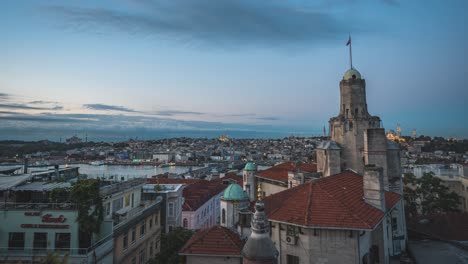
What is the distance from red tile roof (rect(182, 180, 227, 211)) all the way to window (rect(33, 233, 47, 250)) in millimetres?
18638

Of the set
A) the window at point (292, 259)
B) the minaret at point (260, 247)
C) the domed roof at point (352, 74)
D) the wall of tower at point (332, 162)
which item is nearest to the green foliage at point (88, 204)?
the window at point (292, 259)

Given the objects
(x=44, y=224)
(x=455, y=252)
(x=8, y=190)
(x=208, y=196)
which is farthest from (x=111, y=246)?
(x=208, y=196)

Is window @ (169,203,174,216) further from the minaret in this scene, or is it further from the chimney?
the minaret

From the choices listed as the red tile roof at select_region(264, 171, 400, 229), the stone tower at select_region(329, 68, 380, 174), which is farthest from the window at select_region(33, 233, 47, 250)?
the stone tower at select_region(329, 68, 380, 174)

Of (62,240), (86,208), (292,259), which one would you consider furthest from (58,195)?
(292,259)

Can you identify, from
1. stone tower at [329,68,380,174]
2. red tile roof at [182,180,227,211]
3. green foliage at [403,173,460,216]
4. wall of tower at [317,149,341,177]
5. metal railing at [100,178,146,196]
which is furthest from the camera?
red tile roof at [182,180,227,211]

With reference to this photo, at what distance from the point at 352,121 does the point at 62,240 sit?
22.0m

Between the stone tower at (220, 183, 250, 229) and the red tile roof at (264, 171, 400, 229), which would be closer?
the red tile roof at (264, 171, 400, 229)

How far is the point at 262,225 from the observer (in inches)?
350

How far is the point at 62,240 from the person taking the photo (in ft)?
52.0

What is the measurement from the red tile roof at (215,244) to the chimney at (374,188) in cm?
750

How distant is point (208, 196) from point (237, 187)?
21.1 metres

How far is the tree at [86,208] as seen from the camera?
15.9 m

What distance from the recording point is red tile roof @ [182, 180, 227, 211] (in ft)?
114
